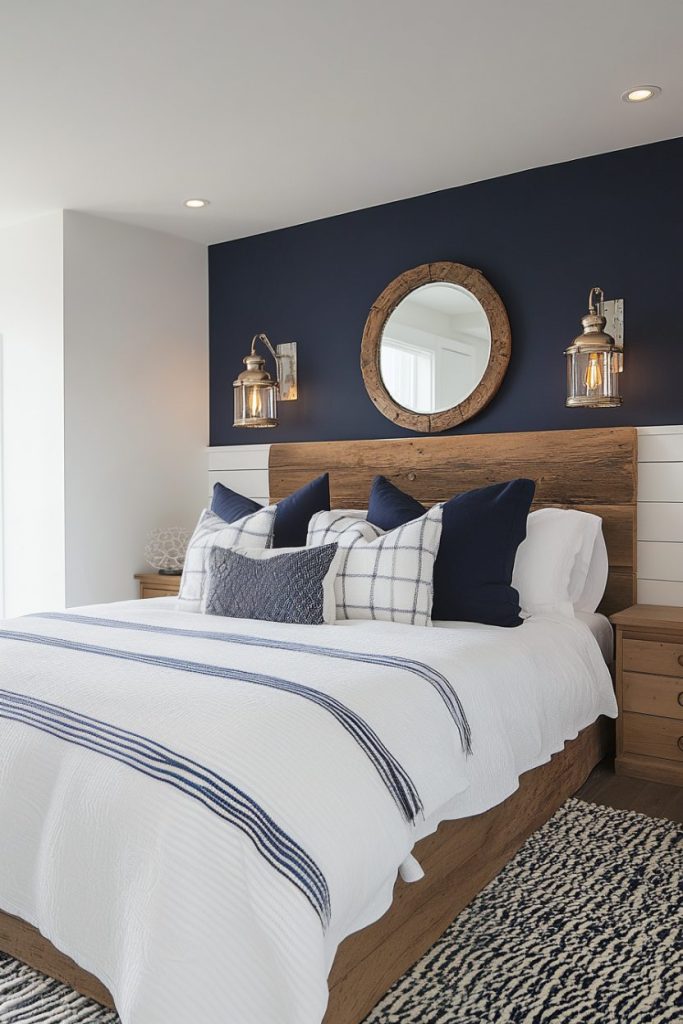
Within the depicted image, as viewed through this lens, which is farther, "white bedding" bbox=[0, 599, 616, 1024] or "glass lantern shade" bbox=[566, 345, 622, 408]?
"glass lantern shade" bbox=[566, 345, 622, 408]

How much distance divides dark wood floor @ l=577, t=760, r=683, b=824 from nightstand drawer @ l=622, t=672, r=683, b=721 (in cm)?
26

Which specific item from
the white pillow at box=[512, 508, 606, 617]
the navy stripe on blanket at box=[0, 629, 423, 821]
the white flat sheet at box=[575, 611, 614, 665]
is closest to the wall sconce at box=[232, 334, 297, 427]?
the white pillow at box=[512, 508, 606, 617]

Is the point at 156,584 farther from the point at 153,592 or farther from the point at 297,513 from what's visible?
the point at 297,513

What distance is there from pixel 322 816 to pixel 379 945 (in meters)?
0.45

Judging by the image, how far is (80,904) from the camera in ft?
5.32

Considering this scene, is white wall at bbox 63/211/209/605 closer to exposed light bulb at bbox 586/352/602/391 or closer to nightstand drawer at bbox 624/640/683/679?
exposed light bulb at bbox 586/352/602/391

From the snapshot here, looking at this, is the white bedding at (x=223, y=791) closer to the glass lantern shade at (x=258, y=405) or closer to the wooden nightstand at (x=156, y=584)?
the wooden nightstand at (x=156, y=584)

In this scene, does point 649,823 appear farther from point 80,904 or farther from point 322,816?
point 80,904

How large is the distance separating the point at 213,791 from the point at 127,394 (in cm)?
332

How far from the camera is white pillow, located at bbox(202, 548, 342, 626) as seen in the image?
293 centimetres

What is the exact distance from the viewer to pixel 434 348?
4125 mm

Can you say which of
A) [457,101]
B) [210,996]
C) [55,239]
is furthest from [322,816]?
[55,239]

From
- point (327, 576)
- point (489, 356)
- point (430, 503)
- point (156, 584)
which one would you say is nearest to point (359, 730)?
point (327, 576)

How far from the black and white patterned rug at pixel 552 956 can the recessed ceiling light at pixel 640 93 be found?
2.52m
